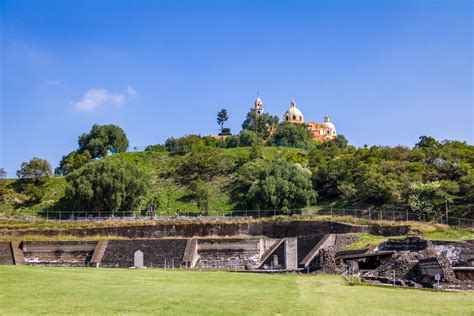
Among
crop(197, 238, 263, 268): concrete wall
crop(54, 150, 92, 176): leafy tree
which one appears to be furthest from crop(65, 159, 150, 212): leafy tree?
crop(54, 150, 92, 176): leafy tree

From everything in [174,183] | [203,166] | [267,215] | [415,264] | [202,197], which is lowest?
[415,264]

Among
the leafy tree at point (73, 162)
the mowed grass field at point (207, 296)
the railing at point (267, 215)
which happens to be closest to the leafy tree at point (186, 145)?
the leafy tree at point (73, 162)

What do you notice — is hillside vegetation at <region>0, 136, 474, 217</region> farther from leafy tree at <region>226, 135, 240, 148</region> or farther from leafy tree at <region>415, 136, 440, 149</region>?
leafy tree at <region>226, 135, 240, 148</region>

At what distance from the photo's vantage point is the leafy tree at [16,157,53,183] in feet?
310

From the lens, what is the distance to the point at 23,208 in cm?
8662

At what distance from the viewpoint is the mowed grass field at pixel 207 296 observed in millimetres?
23812

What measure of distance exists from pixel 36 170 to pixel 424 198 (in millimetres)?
58789

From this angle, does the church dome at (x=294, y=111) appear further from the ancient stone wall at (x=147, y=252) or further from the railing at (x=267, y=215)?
the ancient stone wall at (x=147, y=252)

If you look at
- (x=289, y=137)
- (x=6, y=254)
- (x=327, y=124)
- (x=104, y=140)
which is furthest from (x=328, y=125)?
(x=6, y=254)

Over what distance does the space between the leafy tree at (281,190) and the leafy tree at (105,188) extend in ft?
48.4

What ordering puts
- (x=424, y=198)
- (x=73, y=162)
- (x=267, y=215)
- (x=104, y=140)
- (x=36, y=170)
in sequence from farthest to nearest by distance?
1. (x=104, y=140)
2. (x=73, y=162)
3. (x=36, y=170)
4. (x=267, y=215)
5. (x=424, y=198)

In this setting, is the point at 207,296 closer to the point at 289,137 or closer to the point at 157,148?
the point at 157,148

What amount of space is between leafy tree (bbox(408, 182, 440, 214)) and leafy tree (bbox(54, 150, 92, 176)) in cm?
5876

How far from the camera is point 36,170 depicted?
9456 cm
